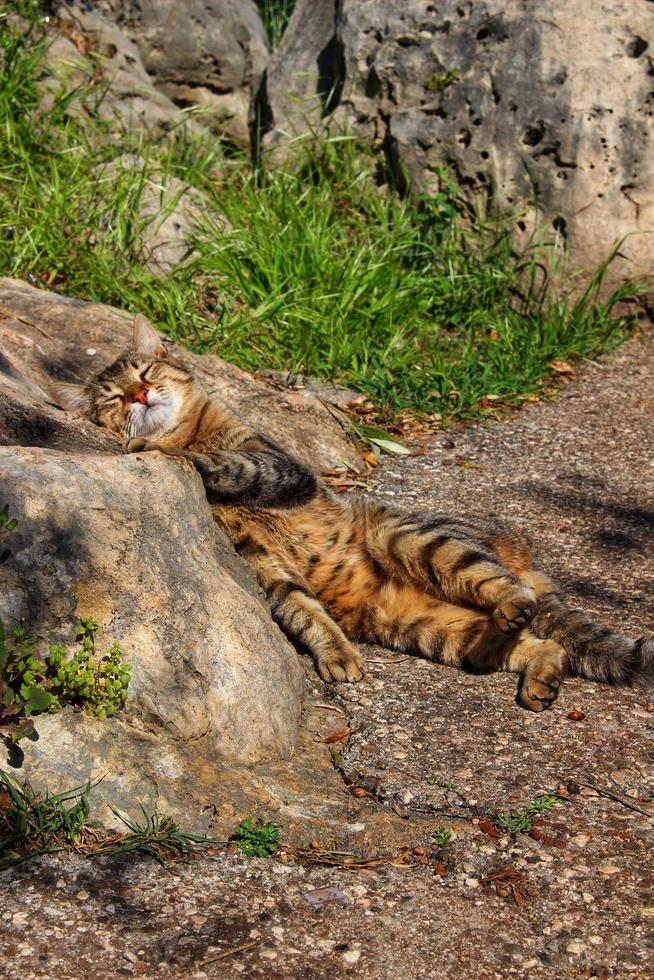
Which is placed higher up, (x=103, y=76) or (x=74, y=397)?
(x=103, y=76)

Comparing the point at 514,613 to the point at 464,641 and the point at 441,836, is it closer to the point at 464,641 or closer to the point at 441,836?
the point at 464,641

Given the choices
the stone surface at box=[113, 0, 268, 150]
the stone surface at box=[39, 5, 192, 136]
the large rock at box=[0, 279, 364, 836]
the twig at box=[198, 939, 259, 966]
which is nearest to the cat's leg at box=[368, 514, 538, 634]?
the large rock at box=[0, 279, 364, 836]

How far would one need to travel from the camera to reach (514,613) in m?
3.93

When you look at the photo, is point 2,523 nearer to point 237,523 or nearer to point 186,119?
point 237,523

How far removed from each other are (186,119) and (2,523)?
21.1 feet

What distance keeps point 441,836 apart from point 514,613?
3.66ft

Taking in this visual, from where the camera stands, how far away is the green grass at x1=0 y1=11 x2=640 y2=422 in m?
6.77

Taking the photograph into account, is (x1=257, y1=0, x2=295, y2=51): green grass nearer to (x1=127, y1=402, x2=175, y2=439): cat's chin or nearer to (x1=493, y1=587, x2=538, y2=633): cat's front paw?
(x1=127, y1=402, x2=175, y2=439): cat's chin

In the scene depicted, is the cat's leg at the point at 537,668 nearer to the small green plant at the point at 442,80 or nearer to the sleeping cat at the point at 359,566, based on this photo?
the sleeping cat at the point at 359,566

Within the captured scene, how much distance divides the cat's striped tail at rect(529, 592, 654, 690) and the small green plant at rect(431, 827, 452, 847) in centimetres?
111

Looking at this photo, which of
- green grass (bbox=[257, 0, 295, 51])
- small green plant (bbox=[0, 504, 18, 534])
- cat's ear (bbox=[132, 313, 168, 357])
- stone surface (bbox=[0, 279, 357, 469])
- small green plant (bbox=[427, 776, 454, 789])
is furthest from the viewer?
green grass (bbox=[257, 0, 295, 51])

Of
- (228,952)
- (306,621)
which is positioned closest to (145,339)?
(306,621)

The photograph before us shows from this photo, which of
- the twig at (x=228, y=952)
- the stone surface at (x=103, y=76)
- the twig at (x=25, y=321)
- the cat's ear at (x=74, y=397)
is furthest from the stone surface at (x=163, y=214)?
the twig at (x=228, y=952)

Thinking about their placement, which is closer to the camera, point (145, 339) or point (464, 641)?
point (464, 641)
